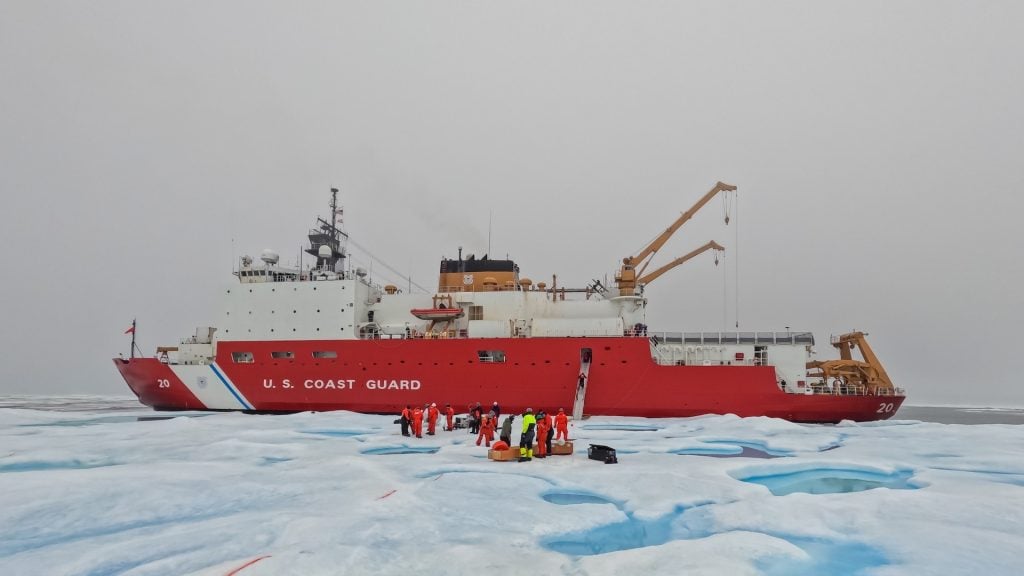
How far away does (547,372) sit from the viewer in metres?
20.4

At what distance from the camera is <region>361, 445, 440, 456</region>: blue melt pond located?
12.2 meters

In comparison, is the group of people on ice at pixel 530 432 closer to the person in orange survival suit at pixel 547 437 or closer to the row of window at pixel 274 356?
the person in orange survival suit at pixel 547 437

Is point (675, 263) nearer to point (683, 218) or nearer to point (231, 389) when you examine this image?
point (683, 218)

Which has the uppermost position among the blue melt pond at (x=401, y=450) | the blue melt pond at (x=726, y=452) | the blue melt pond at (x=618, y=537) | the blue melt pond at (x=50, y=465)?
the blue melt pond at (x=618, y=537)

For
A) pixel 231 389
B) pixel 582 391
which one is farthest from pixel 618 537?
pixel 231 389

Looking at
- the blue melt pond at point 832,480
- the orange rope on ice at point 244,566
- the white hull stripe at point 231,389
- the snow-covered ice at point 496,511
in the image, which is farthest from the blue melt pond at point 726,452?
the white hull stripe at point 231,389

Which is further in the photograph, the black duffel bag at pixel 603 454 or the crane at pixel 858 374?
the crane at pixel 858 374

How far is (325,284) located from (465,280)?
5769 millimetres

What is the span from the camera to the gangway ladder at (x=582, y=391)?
19.5m

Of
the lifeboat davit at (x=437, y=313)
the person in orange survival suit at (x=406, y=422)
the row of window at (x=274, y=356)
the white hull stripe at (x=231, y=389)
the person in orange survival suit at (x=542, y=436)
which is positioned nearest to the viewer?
the person in orange survival suit at (x=542, y=436)

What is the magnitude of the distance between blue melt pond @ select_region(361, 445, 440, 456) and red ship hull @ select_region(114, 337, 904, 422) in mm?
8019

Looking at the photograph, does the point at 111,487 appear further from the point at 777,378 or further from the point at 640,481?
the point at 777,378

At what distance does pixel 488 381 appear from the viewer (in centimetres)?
2073

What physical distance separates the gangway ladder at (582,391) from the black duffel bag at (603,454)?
862 cm
